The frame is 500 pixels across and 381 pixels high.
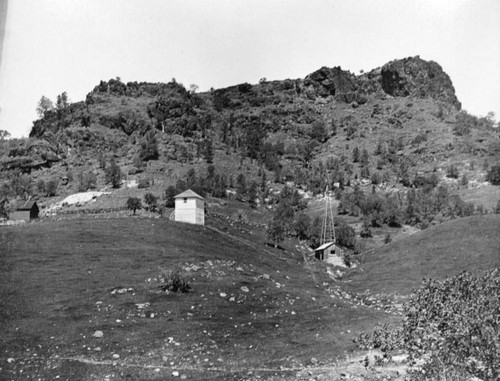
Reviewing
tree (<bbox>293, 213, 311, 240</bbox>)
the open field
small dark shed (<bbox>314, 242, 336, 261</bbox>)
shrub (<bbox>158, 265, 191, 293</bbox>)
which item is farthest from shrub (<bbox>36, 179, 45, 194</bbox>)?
shrub (<bbox>158, 265, 191, 293</bbox>)

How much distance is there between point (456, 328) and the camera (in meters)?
13.6

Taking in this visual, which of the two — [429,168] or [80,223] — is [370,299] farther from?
[429,168]

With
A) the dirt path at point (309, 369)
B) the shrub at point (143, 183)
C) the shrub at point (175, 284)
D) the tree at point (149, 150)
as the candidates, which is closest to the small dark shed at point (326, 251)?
the shrub at point (175, 284)

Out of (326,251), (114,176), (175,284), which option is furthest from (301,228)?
(175,284)

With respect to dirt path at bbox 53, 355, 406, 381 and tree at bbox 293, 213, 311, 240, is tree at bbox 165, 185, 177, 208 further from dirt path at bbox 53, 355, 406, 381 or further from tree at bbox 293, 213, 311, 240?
dirt path at bbox 53, 355, 406, 381

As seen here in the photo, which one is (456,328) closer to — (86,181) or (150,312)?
(150,312)

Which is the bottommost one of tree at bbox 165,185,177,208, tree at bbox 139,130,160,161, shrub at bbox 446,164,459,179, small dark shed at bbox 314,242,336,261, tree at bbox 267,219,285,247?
small dark shed at bbox 314,242,336,261

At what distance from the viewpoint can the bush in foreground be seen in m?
13.1

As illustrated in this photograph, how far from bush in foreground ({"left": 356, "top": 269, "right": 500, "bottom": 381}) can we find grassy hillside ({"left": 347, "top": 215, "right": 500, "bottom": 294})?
3707cm

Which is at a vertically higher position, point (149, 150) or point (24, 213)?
point (149, 150)

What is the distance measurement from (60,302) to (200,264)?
52.4 ft

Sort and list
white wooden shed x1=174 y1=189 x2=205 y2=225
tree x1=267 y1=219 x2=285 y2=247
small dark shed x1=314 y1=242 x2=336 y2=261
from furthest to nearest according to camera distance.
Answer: tree x1=267 y1=219 x2=285 y2=247 < small dark shed x1=314 y1=242 x2=336 y2=261 < white wooden shed x1=174 y1=189 x2=205 y2=225

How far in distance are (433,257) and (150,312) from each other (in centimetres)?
4007

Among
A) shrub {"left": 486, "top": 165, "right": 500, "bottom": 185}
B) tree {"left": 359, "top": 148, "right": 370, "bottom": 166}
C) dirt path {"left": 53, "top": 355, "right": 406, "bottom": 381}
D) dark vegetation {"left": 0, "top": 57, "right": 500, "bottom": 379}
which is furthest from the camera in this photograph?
tree {"left": 359, "top": 148, "right": 370, "bottom": 166}
